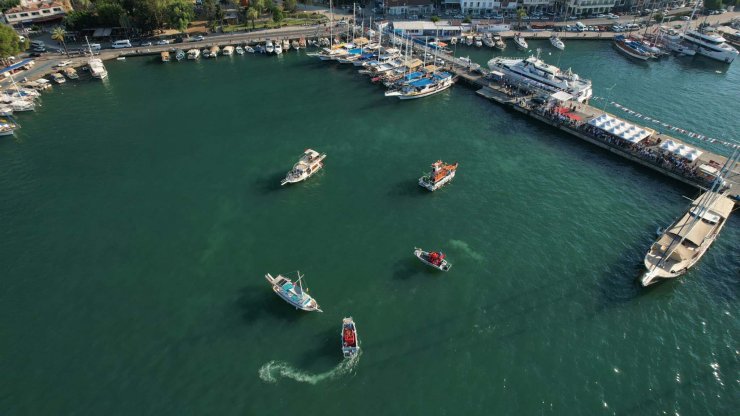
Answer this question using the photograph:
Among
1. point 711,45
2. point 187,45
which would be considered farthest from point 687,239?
point 187,45

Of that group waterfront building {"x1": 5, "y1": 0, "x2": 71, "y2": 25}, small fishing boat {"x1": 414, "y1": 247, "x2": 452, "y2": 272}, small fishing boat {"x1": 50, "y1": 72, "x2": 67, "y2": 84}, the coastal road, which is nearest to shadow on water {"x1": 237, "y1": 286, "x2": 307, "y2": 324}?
small fishing boat {"x1": 414, "y1": 247, "x2": 452, "y2": 272}

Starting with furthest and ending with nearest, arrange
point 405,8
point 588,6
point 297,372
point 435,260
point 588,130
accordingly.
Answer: point 405,8 → point 588,6 → point 588,130 → point 435,260 → point 297,372

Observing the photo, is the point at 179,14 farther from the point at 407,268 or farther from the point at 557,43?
the point at 407,268

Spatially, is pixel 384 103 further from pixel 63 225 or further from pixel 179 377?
pixel 179 377

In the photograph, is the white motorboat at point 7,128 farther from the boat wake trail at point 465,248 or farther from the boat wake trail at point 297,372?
the boat wake trail at point 465,248

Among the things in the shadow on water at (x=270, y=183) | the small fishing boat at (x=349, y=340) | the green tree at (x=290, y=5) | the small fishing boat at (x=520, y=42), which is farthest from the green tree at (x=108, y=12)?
the small fishing boat at (x=349, y=340)
